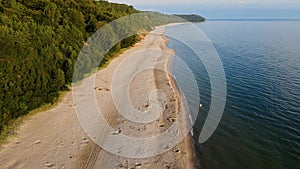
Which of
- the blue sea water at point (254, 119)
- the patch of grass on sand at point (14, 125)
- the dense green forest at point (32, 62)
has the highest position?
the dense green forest at point (32, 62)

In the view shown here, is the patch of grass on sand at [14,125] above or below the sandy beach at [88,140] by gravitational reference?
above

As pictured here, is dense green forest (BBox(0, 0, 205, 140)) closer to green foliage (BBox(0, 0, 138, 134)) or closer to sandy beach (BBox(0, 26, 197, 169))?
green foliage (BBox(0, 0, 138, 134))

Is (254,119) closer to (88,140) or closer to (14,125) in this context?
(88,140)

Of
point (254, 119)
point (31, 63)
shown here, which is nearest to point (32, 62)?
point (31, 63)

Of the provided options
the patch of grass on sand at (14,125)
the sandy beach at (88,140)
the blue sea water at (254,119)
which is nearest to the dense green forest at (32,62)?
the patch of grass on sand at (14,125)

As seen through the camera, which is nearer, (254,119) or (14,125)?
(14,125)

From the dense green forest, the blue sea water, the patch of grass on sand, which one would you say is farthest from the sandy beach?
the blue sea water

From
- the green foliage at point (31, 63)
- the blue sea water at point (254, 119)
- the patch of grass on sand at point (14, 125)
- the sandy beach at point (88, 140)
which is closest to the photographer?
the sandy beach at point (88, 140)

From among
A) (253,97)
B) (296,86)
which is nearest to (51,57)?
(253,97)

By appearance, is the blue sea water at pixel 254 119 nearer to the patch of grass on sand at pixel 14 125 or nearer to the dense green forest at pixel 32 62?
the patch of grass on sand at pixel 14 125

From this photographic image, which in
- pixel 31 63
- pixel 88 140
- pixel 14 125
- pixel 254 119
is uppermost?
pixel 31 63

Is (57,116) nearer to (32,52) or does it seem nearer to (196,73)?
(32,52)
